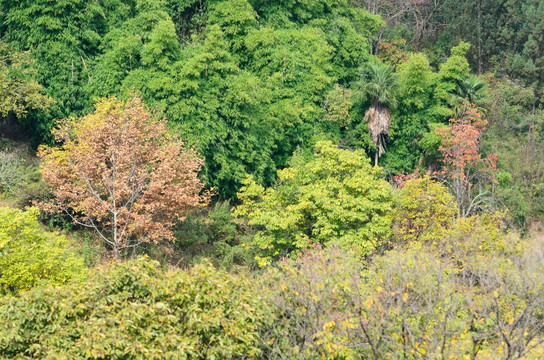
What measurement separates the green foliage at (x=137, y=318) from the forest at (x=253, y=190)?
0.16 feet

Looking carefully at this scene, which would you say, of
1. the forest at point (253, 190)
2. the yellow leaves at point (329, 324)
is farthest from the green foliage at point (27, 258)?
the yellow leaves at point (329, 324)

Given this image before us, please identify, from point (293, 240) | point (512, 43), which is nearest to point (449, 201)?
point (293, 240)

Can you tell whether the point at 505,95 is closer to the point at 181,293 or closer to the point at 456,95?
the point at 456,95

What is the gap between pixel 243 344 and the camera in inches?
482

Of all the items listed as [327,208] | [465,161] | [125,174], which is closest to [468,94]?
[465,161]

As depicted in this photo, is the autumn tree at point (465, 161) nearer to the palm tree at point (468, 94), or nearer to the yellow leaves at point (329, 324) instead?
A: the palm tree at point (468, 94)

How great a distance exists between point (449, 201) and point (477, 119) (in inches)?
348

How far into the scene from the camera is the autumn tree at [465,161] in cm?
3056

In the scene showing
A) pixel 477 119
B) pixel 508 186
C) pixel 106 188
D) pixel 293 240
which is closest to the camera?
pixel 106 188

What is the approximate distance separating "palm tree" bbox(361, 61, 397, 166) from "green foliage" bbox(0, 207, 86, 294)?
20.0m

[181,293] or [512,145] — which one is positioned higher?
[181,293]

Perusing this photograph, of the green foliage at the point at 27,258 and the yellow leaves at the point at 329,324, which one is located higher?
the yellow leaves at the point at 329,324

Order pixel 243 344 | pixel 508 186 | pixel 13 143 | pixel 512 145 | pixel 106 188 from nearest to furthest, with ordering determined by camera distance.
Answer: pixel 243 344, pixel 106 188, pixel 13 143, pixel 508 186, pixel 512 145

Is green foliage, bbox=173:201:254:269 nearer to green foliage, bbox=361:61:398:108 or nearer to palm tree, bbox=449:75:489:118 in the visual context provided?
green foliage, bbox=361:61:398:108
